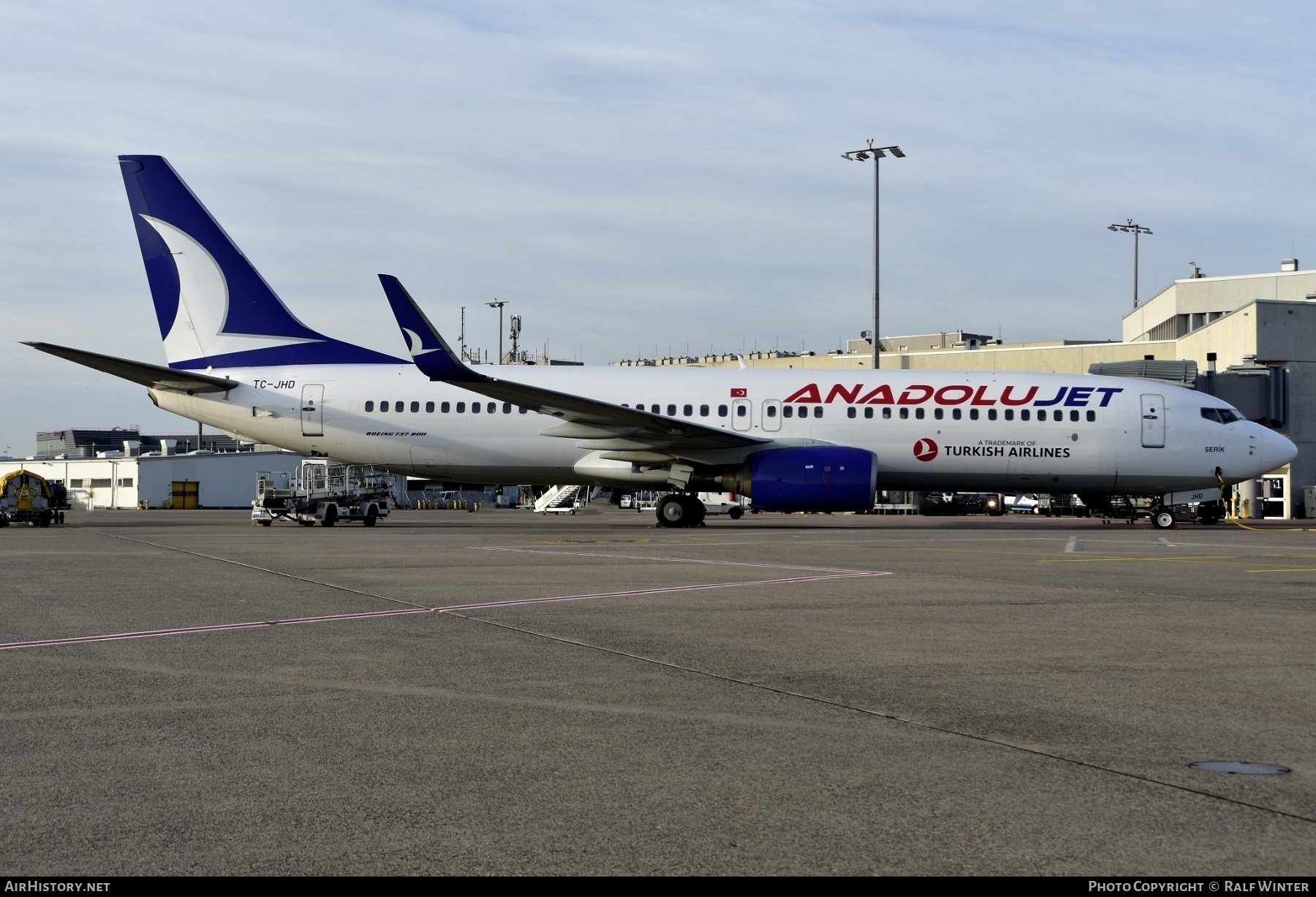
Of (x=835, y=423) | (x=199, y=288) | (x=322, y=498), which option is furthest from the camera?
(x=322, y=498)

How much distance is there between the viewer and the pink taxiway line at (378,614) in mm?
9055

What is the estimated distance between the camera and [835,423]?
2953 centimetres

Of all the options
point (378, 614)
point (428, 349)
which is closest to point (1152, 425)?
point (428, 349)

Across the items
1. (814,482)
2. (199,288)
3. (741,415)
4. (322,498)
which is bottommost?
(322,498)

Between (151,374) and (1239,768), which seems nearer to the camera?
(1239,768)

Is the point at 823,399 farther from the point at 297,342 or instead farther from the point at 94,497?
the point at 94,497

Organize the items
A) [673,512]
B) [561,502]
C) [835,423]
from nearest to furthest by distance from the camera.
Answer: [835,423], [673,512], [561,502]

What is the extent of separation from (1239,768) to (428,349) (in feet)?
77.1

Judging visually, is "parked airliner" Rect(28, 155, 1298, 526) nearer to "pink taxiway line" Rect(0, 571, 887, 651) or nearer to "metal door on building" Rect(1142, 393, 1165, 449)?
"metal door on building" Rect(1142, 393, 1165, 449)

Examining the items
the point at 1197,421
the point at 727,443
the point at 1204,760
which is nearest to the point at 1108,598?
the point at 1204,760

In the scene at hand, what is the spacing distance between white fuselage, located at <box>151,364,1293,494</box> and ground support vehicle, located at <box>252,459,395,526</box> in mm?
3031

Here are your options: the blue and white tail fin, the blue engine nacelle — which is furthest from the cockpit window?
Result: the blue and white tail fin

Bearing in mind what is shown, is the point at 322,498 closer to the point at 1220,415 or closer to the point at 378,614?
the point at 1220,415

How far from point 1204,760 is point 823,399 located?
24.9 meters
